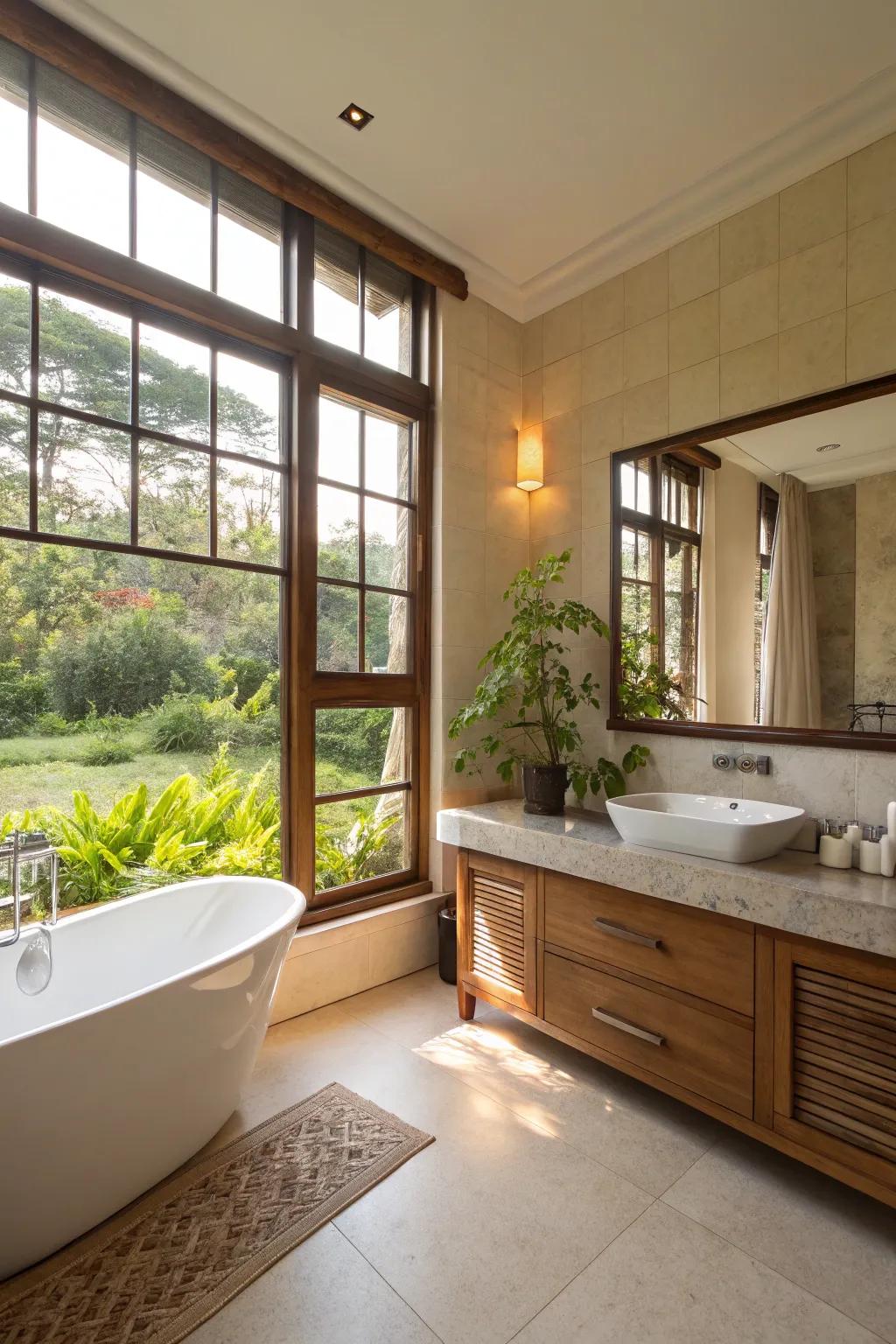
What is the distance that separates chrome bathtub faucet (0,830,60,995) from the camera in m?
1.64

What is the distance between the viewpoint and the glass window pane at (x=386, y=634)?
2.86 m

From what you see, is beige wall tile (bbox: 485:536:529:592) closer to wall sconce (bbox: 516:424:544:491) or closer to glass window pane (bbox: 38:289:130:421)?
wall sconce (bbox: 516:424:544:491)

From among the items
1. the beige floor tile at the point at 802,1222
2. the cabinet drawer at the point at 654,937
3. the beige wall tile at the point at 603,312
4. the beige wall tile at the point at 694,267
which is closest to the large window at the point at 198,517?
the beige wall tile at the point at 603,312

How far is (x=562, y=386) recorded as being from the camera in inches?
124

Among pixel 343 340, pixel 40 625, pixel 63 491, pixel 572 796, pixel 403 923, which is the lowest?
pixel 403 923

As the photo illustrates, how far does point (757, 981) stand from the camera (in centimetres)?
176

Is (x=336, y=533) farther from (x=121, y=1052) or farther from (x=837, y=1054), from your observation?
(x=837, y=1054)

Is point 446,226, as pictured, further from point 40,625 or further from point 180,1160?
point 180,1160

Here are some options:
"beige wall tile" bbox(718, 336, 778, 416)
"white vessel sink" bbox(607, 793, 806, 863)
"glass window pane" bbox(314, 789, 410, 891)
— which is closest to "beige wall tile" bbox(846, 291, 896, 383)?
"beige wall tile" bbox(718, 336, 778, 416)

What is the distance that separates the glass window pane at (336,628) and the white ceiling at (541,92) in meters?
1.54

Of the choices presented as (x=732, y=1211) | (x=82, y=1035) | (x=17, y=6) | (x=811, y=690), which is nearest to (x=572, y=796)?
(x=811, y=690)

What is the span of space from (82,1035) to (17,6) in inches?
106

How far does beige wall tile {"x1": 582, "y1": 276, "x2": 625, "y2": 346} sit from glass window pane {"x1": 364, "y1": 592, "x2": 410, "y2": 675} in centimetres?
146

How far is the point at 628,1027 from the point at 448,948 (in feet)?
3.29
